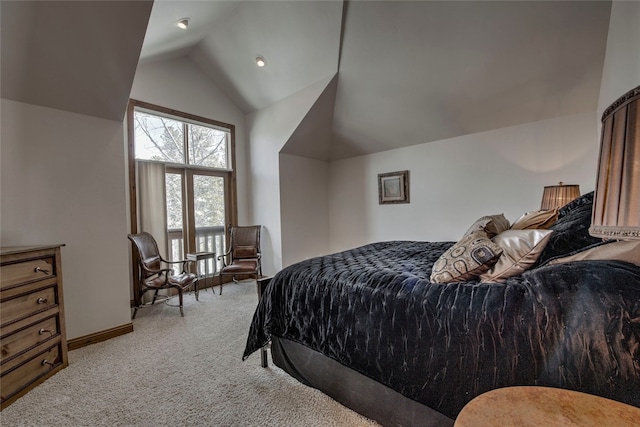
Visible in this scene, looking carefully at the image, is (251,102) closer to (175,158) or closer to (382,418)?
(175,158)

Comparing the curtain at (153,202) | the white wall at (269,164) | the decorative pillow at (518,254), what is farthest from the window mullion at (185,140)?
the decorative pillow at (518,254)

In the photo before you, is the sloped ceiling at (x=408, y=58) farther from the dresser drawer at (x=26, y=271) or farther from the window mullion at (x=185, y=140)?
the dresser drawer at (x=26, y=271)

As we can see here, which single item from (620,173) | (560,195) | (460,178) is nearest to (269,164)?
(460,178)

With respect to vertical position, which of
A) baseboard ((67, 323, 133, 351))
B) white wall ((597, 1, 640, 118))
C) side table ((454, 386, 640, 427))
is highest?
white wall ((597, 1, 640, 118))

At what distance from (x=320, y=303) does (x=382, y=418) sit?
0.69 metres

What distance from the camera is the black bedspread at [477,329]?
38.0 inches

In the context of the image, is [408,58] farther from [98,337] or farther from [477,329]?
[98,337]

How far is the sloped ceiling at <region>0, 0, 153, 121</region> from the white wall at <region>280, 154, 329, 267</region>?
8.48 feet

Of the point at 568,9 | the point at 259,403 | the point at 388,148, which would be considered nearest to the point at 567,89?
the point at 568,9

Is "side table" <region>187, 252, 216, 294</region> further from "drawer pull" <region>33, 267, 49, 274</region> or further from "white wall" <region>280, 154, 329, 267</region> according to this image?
"drawer pull" <region>33, 267, 49, 274</region>

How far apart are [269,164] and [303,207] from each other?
991 millimetres

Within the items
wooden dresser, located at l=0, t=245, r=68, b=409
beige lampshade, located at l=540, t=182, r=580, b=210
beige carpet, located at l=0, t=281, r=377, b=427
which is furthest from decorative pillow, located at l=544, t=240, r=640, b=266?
wooden dresser, located at l=0, t=245, r=68, b=409

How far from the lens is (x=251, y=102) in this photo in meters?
4.84

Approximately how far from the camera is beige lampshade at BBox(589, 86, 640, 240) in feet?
1.82
